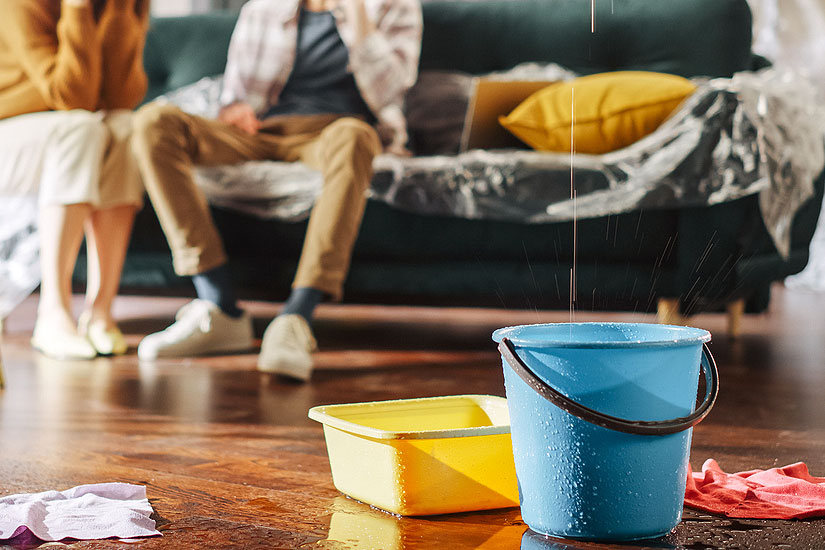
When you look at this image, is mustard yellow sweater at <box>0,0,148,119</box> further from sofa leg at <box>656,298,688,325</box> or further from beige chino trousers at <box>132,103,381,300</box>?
sofa leg at <box>656,298,688,325</box>

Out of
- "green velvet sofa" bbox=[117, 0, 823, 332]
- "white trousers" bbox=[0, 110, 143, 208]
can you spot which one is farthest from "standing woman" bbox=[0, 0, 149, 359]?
"green velvet sofa" bbox=[117, 0, 823, 332]

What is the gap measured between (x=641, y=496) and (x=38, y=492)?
62 centimetres

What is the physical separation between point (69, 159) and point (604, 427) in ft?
5.37

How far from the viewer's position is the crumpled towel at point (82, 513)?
0.85 meters

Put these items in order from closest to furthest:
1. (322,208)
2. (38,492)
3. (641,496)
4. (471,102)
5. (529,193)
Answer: (641,496) → (38,492) → (322,208) → (529,193) → (471,102)

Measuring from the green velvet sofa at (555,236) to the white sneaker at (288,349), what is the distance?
448mm

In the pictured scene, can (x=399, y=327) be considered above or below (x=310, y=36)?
below

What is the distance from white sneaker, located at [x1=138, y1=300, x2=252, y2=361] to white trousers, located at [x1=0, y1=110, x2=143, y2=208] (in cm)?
32

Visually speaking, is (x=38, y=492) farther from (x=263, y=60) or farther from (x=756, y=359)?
(x=263, y=60)

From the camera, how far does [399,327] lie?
271cm

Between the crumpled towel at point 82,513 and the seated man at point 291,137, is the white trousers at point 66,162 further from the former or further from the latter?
the crumpled towel at point 82,513

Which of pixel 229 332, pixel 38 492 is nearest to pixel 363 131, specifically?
pixel 229 332

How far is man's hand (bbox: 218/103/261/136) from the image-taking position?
2449 mm

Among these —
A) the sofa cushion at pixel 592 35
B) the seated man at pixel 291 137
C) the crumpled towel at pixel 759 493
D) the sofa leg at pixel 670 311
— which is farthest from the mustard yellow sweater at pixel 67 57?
the crumpled towel at pixel 759 493
